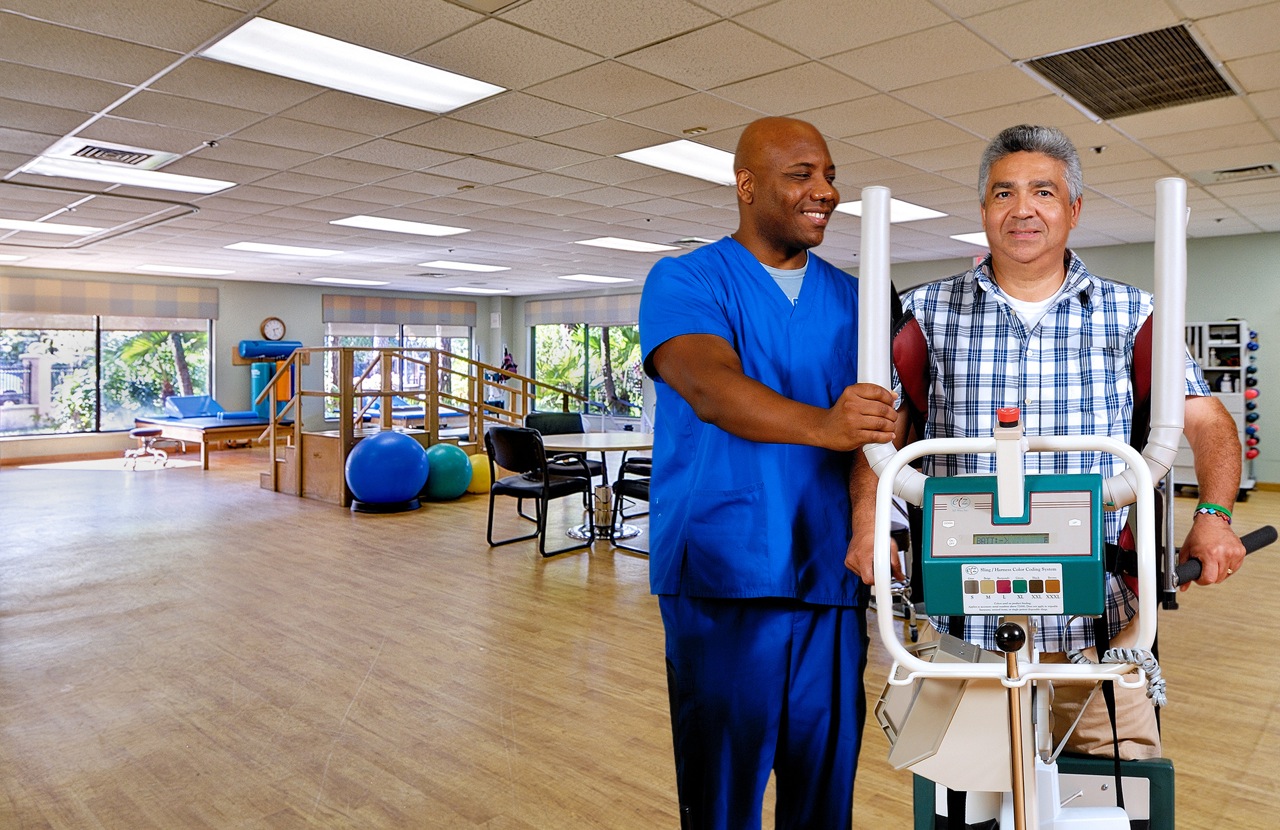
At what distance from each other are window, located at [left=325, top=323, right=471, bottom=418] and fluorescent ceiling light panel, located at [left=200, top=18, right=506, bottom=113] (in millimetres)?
10980

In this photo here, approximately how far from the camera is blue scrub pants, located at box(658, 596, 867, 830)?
140 cm

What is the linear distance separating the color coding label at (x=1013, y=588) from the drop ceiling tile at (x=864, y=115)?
155 inches

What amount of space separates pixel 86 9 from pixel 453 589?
10.2 ft

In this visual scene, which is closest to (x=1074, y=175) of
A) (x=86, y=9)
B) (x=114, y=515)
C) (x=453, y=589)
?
(x=86, y=9)

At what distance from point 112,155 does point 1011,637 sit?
6.32m

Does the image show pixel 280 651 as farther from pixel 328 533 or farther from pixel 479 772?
pixel 328 533

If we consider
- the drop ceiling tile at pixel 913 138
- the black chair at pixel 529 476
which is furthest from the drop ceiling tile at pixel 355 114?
the drop ceiling tile at pixel 913 138

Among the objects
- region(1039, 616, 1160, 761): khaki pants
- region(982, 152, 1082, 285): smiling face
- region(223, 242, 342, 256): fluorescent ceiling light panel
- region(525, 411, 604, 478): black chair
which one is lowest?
region(1039, 616, 1160, 761): khaki pants

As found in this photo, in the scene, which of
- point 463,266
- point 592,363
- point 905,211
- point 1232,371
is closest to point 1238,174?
point 905,211

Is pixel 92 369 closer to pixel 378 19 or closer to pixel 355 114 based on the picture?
pixel 355 114

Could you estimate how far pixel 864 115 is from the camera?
482cm

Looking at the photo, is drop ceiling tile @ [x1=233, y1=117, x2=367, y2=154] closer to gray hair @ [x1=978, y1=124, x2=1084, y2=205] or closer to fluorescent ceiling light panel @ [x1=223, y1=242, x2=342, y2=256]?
gray hair @ [x1=978, y1=124, x2=1084, y2=205]

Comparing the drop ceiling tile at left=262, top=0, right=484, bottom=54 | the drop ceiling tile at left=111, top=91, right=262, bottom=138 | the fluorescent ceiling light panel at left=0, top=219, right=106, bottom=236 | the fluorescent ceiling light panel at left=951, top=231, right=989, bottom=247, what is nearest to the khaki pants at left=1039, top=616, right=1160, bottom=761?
the drop ceiling tile at left=262, top=0, right=484, bottom=54

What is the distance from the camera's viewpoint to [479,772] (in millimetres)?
2756
